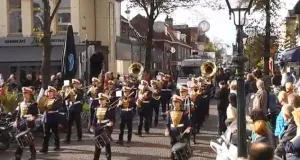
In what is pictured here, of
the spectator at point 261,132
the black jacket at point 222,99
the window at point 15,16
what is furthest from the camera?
the window at point 15,16

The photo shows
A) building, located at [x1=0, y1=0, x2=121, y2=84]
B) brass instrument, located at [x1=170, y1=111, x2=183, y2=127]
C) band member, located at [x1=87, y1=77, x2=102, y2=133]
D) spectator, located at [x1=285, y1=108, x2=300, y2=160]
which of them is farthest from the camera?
building, located at [x1=0, y1=0, x2=121, y2=84]

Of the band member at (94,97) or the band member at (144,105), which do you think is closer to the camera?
the band member at (94,97)

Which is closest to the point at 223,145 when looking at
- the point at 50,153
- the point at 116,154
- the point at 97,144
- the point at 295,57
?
the point at 97,144

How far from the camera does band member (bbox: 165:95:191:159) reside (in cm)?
1213

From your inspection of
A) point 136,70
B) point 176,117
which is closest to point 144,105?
point 176,117

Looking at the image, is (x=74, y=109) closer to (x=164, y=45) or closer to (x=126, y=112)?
(x=126, y=112)

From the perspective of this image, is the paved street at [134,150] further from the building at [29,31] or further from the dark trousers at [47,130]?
the building at [29,31]

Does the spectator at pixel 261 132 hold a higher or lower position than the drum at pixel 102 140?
higher

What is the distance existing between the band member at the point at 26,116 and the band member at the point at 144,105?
4.67m

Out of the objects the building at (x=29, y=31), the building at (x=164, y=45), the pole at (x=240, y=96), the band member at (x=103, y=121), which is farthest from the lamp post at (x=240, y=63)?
the building at (x=164, y=45)

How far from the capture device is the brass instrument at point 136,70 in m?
23.8

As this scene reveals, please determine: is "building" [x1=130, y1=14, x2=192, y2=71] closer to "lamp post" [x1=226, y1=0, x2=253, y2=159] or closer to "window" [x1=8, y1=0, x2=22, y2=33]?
"window" [x1=8, y1=0, x2=22, y2=33]

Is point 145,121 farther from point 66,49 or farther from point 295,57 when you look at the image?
point 295,57

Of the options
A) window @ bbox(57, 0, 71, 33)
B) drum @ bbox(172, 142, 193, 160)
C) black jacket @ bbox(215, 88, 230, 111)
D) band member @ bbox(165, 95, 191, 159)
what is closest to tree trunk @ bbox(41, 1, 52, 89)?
black jacket @ bbox(215, 88, 230, 111)
